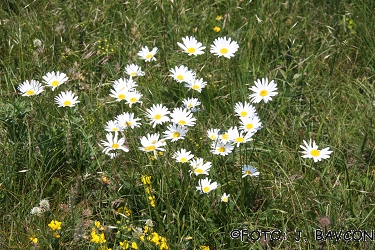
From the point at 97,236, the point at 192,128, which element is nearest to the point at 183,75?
the point at 192,128

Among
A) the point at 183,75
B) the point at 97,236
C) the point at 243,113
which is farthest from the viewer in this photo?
the point at 183,75

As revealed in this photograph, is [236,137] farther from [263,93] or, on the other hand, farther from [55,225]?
[55,225]

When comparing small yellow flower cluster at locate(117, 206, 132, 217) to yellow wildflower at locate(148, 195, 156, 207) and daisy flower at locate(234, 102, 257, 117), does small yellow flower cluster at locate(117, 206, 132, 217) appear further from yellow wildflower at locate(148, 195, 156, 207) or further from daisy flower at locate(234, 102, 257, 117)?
daisy flower at locate(234, 102, 257, 117)

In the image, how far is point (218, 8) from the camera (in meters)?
3.55

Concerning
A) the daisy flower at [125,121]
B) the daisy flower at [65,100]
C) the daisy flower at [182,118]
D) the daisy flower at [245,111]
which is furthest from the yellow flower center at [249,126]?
the daisy flower at [65,100]

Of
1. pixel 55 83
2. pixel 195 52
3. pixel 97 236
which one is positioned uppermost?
pixel 195 52

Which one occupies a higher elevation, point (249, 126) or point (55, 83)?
point (55, 83)

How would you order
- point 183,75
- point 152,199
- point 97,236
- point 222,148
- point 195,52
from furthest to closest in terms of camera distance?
1. point 195,52
2. point 183,75
3. point 222,148
4. point 152,199
5. point 97,236

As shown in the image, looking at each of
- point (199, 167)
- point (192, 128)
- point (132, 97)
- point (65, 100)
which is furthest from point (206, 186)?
point (65, 100)

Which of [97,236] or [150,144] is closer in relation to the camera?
[97,236]

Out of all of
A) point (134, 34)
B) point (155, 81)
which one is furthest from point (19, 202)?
point (134, 34)

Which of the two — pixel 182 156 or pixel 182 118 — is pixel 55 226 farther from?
pixel 182 118

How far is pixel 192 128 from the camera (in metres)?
2.61

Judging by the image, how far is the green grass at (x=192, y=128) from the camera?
2227 millimetres
